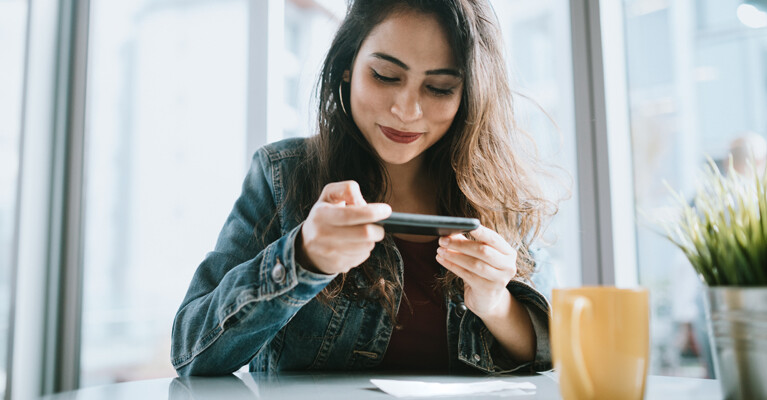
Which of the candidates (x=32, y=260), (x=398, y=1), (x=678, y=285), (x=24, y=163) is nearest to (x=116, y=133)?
(x=24, y=163)

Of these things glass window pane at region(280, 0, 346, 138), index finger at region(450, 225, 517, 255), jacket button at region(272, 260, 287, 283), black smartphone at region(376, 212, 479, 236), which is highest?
glass window pane at region(280, 0, 346, 138)

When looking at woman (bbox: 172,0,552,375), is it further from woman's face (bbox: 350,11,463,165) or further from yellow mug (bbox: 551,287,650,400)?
yellow mug (bbox: 551,287,650,400)

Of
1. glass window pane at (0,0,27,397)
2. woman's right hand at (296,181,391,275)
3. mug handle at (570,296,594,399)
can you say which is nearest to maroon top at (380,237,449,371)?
woman's right hand at (296,181,391,275)

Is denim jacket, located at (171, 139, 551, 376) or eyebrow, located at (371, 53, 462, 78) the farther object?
eyebrow, located at (371, 53, 462, 78)

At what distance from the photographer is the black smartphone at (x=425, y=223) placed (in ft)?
2.07

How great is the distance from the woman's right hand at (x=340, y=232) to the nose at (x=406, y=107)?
31 centimetres

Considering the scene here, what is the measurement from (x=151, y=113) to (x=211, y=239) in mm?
684

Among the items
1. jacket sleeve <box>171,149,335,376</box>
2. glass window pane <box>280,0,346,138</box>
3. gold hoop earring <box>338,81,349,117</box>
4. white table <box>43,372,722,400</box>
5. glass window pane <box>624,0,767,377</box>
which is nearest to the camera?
white table <box>43,372,722,400</box>

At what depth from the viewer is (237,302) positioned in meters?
0.76

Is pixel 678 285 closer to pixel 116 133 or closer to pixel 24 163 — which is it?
pixel 116 133

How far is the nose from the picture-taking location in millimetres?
991

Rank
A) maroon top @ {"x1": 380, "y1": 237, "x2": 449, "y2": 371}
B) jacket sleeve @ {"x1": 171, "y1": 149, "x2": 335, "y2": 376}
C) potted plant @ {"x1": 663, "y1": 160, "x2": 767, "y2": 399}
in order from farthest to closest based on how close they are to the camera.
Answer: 1. maroon top @ {"x1": 380, "y1": 237, "x2": 449, "y2": 371}
2. jacket sleeve @ {"x1": 171, "y1": 149, "x2": 335, "y2": 376}
3. potted plant @ {"x1": 663, "y1": 160, "x2": 767, "y2": 399}

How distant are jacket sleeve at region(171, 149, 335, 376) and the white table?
42 mm

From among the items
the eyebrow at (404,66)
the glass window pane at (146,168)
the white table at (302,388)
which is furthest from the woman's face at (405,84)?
the glass window pane at (146,168)
